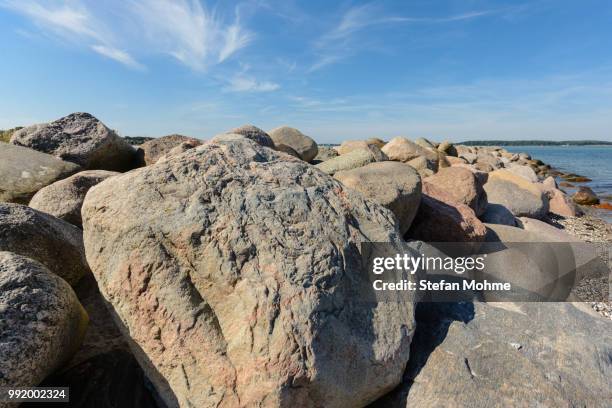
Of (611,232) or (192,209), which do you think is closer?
(192,209)

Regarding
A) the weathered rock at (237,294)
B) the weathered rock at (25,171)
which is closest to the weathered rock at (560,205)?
the weathered rock at (237,294)

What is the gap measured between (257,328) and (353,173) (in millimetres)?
2805

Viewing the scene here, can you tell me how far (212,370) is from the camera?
2.05 m

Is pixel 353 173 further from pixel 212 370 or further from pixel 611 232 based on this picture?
pixel 611 232

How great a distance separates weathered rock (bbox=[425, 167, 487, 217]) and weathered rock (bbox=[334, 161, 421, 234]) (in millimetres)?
1500

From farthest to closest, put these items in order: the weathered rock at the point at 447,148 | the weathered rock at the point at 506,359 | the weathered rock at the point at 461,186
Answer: the weathered rock at the point at 447,148 → the weathered rock at the point at 461,186 → the weathered rock at the point at 506,359

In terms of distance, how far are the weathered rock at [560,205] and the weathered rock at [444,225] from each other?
797 cm

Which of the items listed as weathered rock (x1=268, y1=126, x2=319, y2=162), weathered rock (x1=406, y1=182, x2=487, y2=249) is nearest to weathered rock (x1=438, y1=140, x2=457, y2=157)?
weathered rock (x1=268, y1=126, x2=319, y2=162)

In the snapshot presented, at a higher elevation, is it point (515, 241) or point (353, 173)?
point (353, 173)

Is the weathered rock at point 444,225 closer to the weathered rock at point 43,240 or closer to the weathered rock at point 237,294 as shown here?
the weathered rock at point 237,294

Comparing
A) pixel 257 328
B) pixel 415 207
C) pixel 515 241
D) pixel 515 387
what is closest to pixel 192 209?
pixel 257 328

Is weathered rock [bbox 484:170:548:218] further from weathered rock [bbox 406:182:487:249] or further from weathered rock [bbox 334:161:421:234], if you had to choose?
weathered rock [bbox 334:161:421:234]

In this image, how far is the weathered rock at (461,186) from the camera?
5.77 metres

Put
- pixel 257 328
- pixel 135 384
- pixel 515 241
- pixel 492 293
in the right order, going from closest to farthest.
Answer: pixel 257 328
pixel 135 384
pixel 492 293
pixel 515 241
